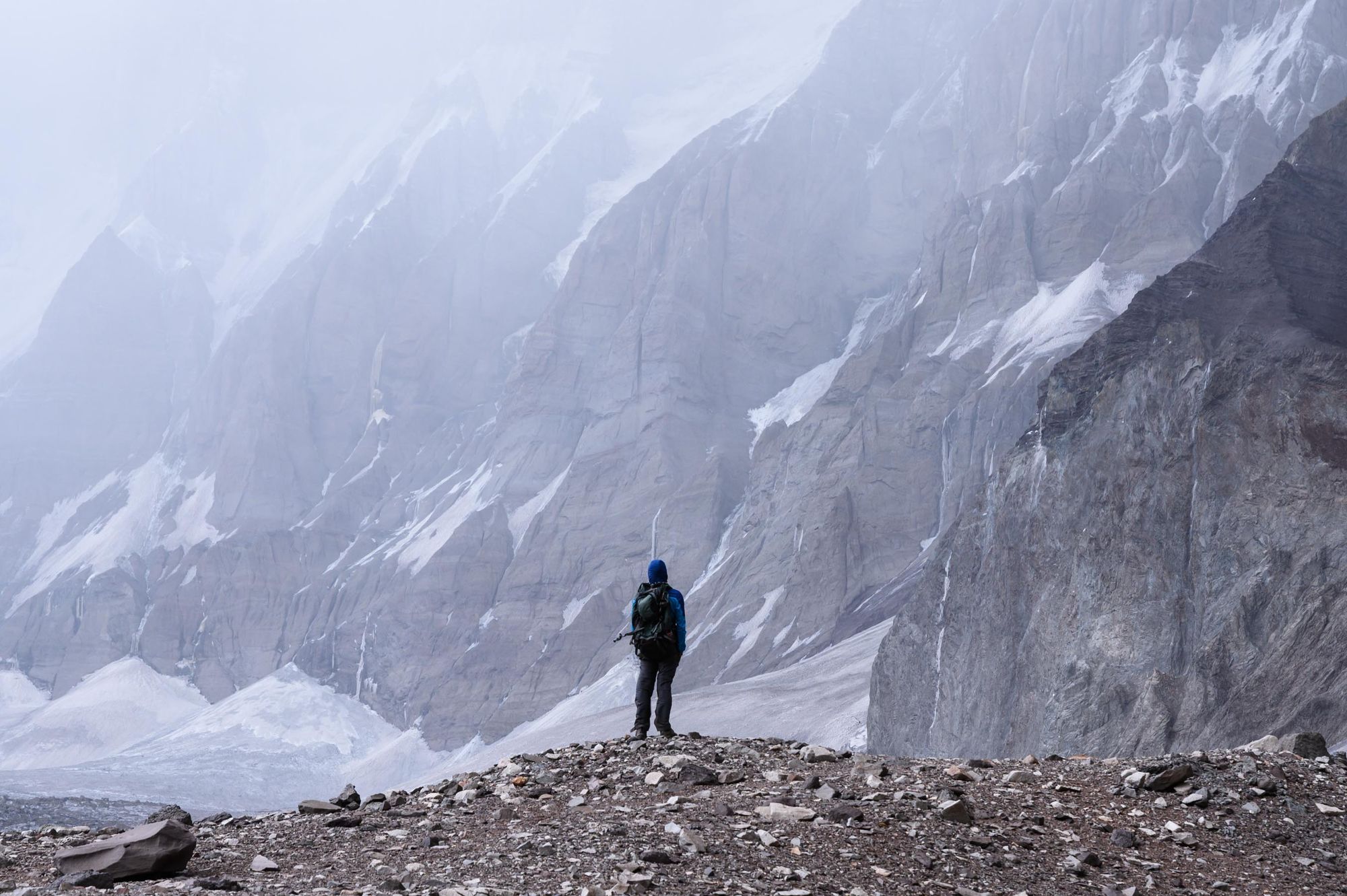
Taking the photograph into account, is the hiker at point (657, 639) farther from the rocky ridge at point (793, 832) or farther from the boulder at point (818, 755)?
the boulder at point (818, 755)

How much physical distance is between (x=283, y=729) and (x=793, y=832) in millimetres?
153949

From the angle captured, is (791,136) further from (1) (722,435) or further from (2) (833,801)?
(2) (833,801)

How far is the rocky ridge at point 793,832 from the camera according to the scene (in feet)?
Answer: 33.5

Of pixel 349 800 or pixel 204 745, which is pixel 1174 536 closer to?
pixel 349 800

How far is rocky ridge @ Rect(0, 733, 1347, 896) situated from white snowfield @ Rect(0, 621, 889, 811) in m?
69.7

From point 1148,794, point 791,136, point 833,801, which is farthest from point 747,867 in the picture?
point 791,136

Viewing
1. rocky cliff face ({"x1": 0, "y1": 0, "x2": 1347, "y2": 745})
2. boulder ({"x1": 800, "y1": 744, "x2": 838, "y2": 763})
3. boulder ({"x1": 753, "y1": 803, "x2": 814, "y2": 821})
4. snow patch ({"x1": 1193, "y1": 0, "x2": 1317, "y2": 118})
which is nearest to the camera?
boulder ({"x1": 753, "y1": 803, "x2": 814, "y2": 821})

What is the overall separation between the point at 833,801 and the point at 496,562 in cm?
15115

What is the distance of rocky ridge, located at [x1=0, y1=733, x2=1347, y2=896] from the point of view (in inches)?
402

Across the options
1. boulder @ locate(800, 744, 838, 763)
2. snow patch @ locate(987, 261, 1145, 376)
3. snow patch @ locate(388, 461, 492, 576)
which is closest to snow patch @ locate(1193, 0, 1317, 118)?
snow patch @ locate(987, 261, 1145, 376)

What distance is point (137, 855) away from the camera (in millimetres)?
10602

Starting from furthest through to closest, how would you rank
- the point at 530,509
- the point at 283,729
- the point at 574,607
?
the point at 530,509 → the point at 283,729 → the point at 574,607

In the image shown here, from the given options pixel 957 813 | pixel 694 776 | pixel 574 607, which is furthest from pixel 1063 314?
pixel 957 813

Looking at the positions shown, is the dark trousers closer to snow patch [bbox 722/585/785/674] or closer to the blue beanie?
the blue beanie
